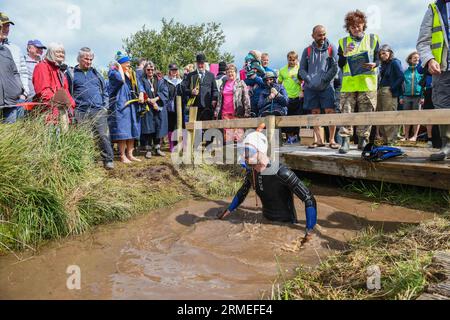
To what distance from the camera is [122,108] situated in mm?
7391

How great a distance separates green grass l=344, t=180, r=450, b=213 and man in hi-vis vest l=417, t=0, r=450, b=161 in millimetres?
1037

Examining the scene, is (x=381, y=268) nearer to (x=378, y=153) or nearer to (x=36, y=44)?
(x=378, y=153)

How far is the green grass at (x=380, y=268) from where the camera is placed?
109 inches

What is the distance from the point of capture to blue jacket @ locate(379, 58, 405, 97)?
7.93 m

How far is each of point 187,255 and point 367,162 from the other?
3.22 metres

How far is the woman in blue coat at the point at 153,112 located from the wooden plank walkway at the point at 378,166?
116 inches

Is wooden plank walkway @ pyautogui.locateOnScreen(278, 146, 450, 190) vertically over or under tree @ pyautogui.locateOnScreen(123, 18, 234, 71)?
under

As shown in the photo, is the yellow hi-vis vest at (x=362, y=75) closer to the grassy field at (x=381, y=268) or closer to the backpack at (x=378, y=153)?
the backpack at (x=378, y=153)

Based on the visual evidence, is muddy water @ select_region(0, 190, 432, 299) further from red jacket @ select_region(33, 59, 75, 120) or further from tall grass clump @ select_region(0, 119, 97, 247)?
red jacket @ select_region(33, 59, 75, 120)

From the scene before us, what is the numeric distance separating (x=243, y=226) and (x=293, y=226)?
66 centimetres

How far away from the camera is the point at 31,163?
15.6 feet

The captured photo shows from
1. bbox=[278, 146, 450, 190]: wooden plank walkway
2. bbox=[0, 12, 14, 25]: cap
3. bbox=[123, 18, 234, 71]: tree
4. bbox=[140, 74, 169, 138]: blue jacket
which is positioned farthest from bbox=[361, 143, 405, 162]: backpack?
bbox=[123, 18, 234, 71]: tree
